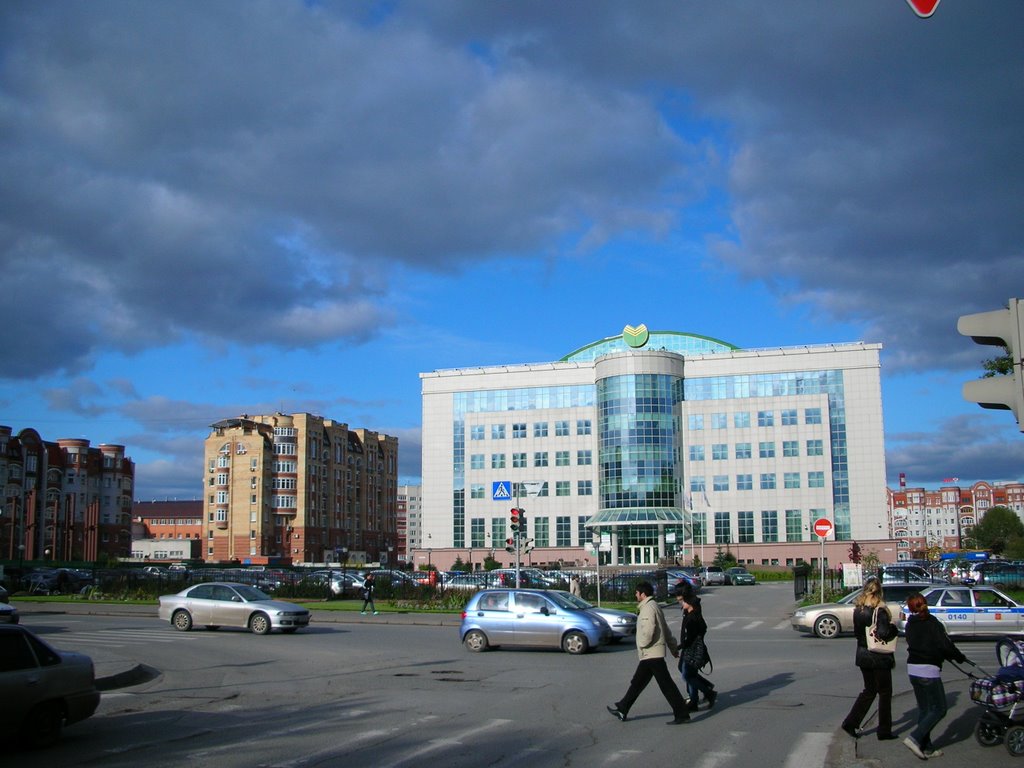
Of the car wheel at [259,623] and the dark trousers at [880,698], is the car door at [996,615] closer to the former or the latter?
the dark trousers at [880,698]

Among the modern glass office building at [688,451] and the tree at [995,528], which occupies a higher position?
the modern glass office building at [688,451]

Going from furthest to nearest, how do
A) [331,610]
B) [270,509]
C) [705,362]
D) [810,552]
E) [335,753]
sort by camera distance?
1. [270,509]
2. [705,362]
3. [810,552]
4. [331,610]
5. [335,753]

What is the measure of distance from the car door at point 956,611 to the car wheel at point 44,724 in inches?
780

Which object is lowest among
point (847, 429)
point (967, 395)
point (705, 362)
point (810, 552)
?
point (810, 552)

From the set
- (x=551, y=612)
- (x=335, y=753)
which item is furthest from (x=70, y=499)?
(x=335, y=753)

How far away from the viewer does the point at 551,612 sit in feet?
70.2

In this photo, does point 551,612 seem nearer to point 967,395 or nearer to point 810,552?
point 967,395

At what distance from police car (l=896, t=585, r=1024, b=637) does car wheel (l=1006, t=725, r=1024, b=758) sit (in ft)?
47.1

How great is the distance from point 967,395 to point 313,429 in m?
115

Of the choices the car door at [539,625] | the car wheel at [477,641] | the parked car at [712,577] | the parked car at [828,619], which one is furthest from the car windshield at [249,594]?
the parked car at [712,577]

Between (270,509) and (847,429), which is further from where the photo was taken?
(270,509)

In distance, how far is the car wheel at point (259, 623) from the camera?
26672 mm

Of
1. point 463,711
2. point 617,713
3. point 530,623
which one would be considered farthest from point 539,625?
point 617,713

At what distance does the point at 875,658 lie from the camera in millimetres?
10172
